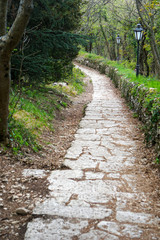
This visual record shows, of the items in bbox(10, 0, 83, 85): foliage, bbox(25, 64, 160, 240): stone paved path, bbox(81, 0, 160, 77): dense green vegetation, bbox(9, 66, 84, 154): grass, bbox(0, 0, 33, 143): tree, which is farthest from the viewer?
bbox(81, 0, 160, 77): dense green vegetation

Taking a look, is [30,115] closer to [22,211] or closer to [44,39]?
[44,39]

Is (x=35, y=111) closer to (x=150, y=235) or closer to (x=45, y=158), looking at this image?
(x=45, y=158)

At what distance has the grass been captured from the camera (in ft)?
15.1

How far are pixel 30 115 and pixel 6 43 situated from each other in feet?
8.77

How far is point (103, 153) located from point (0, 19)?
298 centimetres

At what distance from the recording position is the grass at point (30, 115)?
15.1 feet

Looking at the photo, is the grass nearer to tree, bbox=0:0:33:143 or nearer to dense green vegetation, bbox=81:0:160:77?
tree, bbox=0:0:33:143

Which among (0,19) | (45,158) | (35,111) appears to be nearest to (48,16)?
(35,111)

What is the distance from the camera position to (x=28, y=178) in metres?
3.68

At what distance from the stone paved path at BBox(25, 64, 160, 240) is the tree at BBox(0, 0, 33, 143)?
1264 millimetres

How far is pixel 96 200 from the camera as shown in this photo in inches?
123

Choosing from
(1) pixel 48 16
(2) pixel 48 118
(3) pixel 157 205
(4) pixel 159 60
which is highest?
(1) pixel 48 16

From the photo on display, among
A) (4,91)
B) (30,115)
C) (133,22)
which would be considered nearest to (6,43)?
(4,91)

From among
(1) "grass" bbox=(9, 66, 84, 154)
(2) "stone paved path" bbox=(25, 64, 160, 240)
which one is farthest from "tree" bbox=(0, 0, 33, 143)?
(2) "stone paved path" bbox=(25, 64, 160, 240)
